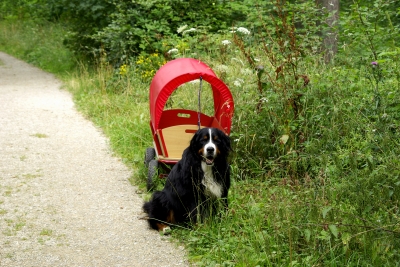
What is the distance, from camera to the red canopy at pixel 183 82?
20.7 ft

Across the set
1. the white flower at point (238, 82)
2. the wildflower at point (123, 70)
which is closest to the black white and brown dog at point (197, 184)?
the white flower at point (238, 82)

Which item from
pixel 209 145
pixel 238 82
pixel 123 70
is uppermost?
pixel 209 145

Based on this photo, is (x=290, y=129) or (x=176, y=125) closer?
(x=290, y=129)

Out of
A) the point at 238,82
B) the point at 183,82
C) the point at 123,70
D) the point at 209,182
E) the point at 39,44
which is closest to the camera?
the point at 209,182

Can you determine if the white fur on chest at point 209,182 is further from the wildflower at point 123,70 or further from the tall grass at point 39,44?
the tall grass at point 39,44

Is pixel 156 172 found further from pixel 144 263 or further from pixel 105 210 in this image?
pixel 144 263

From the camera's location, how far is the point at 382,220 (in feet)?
13.2

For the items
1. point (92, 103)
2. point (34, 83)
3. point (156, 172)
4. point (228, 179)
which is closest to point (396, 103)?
point (228, 179)

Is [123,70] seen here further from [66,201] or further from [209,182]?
[209,182]

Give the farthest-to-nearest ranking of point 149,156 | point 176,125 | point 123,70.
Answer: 1. point 123,70
2. point 176,125
3. point 149,156

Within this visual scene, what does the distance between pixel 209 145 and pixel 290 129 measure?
1484 mm

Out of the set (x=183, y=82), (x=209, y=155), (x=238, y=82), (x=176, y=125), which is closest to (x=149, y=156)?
(x=176, y=125)

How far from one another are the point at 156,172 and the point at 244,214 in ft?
4.76

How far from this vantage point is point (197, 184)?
5.23m
